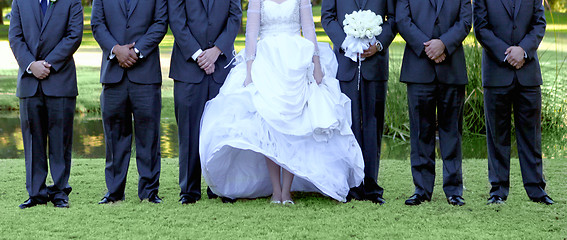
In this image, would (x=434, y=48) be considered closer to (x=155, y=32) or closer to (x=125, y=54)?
(x=155, y=32)

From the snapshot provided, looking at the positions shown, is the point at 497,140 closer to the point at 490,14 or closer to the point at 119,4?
the point at 490,14

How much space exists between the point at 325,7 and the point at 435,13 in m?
0.81

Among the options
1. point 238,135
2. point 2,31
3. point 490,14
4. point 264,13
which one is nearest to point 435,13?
point 490,14

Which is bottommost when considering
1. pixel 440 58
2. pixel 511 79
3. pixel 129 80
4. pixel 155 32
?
pixel 129 80

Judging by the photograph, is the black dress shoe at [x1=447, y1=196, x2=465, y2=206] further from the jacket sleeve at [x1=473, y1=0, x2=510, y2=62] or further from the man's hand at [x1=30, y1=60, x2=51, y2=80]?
the man's hand at [x1=30, y1=60, x2=51, y2=80]

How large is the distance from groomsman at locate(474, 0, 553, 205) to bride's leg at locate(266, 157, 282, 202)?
1.58 m

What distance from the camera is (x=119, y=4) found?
16.9ft

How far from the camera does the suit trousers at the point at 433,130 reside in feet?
16.9

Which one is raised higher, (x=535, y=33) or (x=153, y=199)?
(x=535, y=33)

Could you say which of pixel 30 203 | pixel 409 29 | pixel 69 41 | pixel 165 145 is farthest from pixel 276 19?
pixel 165 145

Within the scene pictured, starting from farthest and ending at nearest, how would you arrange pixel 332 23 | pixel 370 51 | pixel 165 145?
pixel 165 145, pixel 332 23, pixel 370 51

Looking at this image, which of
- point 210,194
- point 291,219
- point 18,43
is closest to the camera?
point 291,219

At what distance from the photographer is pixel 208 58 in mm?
5191

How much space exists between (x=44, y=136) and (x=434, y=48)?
2.89 meters
